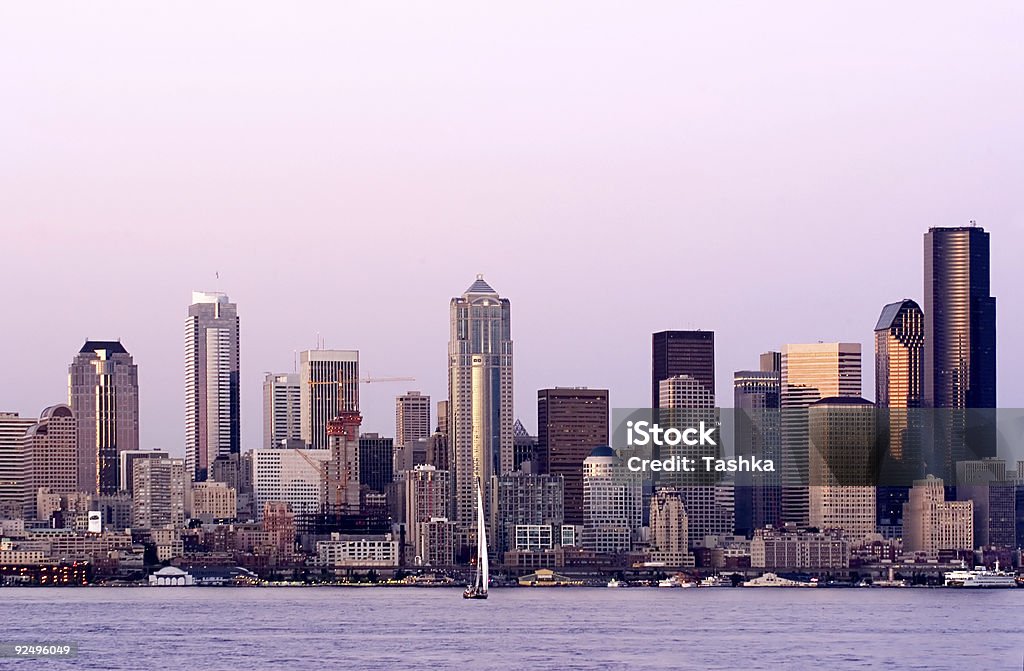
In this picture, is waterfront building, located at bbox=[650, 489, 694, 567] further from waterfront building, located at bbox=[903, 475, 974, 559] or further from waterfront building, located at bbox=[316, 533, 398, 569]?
waterfront building, located at bbox=[316, 533, 398, 569]

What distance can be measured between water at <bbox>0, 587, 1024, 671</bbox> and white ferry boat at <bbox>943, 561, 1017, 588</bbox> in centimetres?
2545

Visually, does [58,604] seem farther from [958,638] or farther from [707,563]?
[707,563]

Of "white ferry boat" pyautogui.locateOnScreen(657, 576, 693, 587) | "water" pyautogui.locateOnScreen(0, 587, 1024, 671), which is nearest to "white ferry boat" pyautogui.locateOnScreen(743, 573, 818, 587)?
"white ferry boat" pyautogui.locateOnScreen(657, 576, 693, 587)

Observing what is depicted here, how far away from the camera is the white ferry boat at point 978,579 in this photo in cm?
16588

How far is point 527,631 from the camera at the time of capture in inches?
3462

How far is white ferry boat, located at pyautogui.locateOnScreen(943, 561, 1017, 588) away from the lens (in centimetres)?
16588

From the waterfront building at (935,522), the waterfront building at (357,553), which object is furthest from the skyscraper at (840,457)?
the waterfront building at (357,553)

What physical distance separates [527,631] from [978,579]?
3435 inches

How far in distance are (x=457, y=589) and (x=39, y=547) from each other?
43.3m

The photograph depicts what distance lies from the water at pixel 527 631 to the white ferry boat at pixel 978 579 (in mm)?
25449

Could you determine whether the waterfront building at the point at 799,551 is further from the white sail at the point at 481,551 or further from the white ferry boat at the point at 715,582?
the white sail at the point at 481,551

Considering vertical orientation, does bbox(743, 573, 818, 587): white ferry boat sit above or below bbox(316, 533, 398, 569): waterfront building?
below

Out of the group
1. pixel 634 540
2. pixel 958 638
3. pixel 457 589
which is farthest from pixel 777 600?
pixel 634 540

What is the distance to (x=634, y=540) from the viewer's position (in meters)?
193
